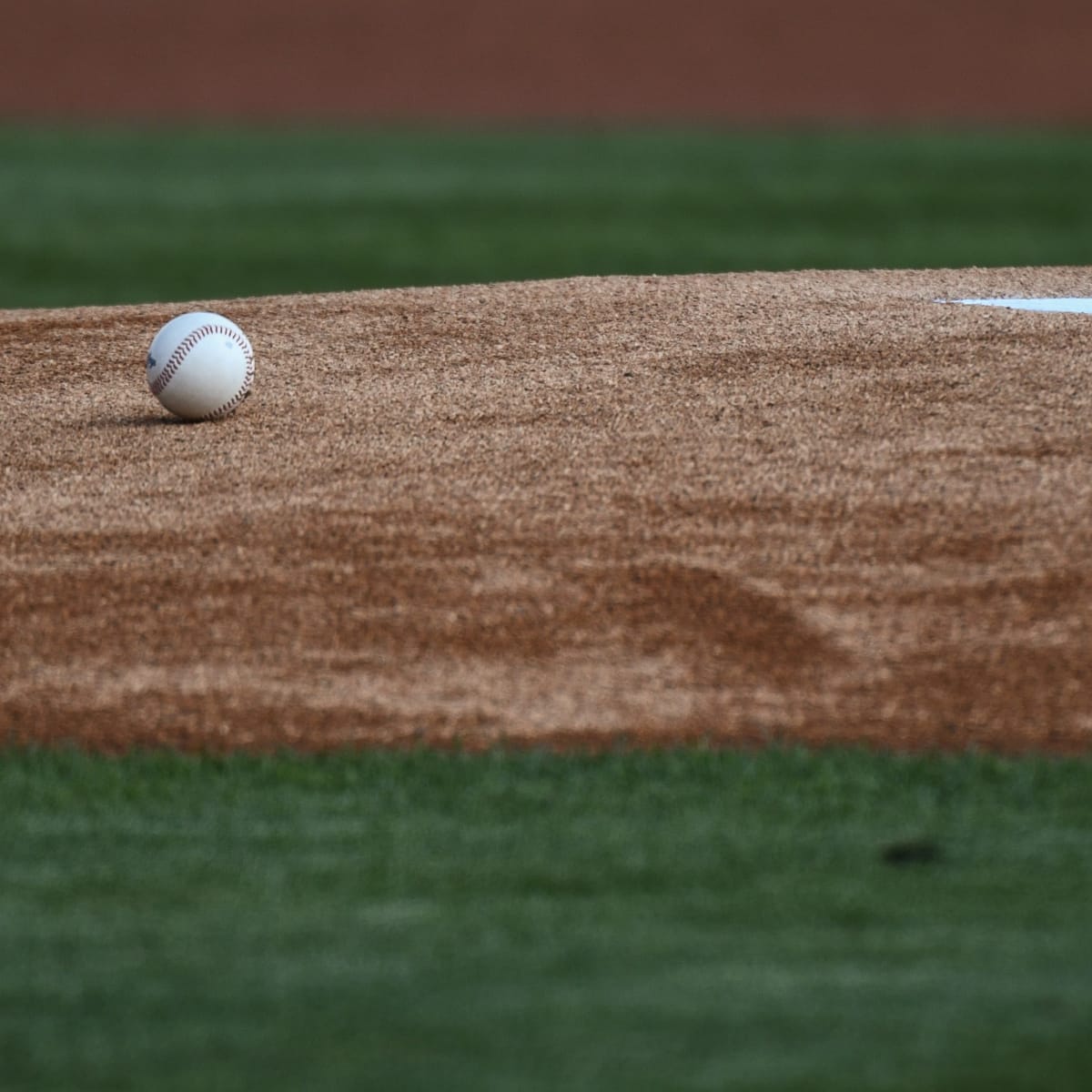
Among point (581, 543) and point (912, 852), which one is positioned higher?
point (581, 543)

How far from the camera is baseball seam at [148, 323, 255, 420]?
256 inches

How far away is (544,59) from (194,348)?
2728 centimetres

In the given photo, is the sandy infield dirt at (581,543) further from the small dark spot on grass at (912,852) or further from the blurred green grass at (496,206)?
the blurred green grass at (496,206)

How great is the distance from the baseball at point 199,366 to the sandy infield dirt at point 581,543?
111mm

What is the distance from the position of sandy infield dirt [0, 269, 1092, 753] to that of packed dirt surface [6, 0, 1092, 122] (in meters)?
24.8

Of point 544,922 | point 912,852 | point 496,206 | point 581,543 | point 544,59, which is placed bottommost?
point 544,922

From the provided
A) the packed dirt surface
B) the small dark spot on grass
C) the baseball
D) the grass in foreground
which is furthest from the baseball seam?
the packed dirt surface

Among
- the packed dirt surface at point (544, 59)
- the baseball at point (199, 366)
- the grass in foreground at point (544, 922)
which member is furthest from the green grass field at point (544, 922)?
the packed dirt surface at point (544, 59)

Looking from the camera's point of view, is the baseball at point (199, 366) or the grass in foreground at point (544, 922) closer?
the grass in foreground at point (544, 922)

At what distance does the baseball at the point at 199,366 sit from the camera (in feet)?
21.3

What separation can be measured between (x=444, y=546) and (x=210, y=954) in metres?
2.18

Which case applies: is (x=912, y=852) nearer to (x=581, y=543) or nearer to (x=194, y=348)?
(x=581, y=543)

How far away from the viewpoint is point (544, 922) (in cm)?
385

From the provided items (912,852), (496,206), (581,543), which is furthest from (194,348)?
(496,206)
